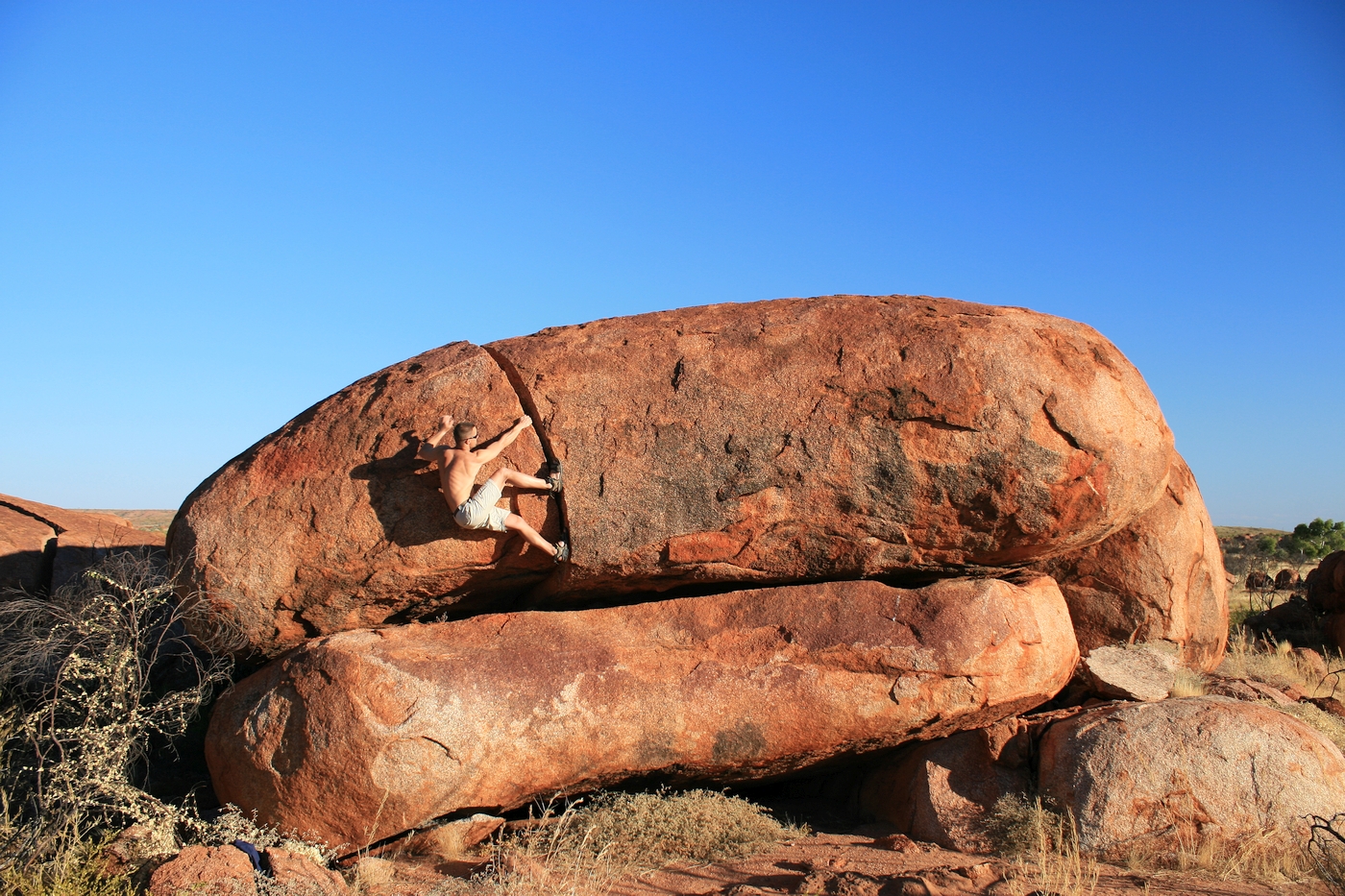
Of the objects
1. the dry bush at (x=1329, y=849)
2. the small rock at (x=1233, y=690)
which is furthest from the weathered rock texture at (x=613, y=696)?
the dry bush at (x=1329, y=849)

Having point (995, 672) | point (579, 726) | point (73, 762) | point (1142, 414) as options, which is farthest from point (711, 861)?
point (1142, 414)

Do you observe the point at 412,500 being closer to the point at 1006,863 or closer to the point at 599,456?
the point at 599,456

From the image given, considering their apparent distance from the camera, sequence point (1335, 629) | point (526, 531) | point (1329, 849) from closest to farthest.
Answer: point (1329, 849) < point (526, 531) < point (1335, 629)

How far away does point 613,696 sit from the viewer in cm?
597

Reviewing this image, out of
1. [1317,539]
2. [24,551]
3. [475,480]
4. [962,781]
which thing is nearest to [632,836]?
[962,781]

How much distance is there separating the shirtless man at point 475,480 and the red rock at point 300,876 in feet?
7.46

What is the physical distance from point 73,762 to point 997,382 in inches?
260

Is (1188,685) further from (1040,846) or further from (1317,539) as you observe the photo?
(1317,539)

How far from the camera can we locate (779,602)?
6418 millimetres

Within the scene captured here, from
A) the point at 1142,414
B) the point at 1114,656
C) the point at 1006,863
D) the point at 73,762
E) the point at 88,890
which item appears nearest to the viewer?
the point at 88,890

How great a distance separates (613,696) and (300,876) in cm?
208

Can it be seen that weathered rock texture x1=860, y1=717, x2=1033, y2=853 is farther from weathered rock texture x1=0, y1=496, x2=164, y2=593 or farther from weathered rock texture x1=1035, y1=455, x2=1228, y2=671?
weathered rock texture x1=0, y1=496, x2=164, y2=593

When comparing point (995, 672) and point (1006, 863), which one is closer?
point (1006, 863)

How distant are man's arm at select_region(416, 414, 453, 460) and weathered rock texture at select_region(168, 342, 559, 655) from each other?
112 millimetres
